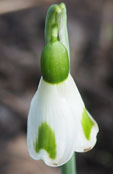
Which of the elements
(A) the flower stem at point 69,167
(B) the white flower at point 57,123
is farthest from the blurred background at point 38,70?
(B) the white flower at point 57,123

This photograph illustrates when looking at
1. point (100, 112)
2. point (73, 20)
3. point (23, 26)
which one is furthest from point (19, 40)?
point (100, 112)

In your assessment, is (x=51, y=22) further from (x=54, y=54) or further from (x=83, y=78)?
(x=83, y=78)

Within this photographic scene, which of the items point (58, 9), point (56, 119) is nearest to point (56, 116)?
point (56, 119)

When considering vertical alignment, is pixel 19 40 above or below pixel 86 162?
above

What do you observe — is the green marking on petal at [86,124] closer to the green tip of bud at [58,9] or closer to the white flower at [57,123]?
the white flower at [57,123]

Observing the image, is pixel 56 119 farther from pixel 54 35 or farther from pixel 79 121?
pixel 54 35

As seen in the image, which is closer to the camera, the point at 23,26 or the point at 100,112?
the point at 100,112

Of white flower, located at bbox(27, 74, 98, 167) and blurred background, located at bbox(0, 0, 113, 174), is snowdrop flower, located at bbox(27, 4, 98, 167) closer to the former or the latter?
white flower, located at bbox(27, 74, 98, 167)
